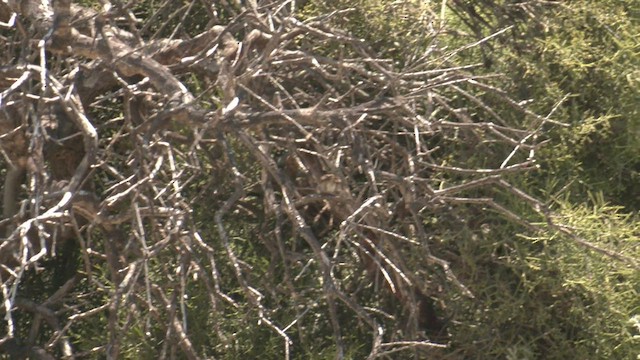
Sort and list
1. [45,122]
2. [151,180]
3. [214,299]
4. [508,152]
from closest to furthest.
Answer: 1. [151,180]
2. [214,299]
3. [45,122]
4. [508,152]

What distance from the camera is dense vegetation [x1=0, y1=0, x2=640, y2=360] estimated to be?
3.40 metres

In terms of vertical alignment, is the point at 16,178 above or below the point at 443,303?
above

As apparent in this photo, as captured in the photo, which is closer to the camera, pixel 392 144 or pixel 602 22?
pixel 392 144

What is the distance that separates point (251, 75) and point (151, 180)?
33 cm

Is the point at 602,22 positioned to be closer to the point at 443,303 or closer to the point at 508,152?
the point at 508,152

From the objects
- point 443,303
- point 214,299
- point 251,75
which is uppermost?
point 251,75

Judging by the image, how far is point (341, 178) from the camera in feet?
Answer: 11.0

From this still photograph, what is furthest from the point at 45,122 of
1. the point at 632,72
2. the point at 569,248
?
the point at 632,72

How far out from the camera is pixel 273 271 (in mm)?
3861

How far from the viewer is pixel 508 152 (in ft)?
13.2

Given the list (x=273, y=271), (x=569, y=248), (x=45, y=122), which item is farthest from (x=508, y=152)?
(x=45, y=122)

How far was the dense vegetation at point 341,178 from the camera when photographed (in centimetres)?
340

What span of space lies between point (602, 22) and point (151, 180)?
1.71m

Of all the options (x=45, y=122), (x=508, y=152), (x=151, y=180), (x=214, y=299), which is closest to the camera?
(x=151, y=180)
